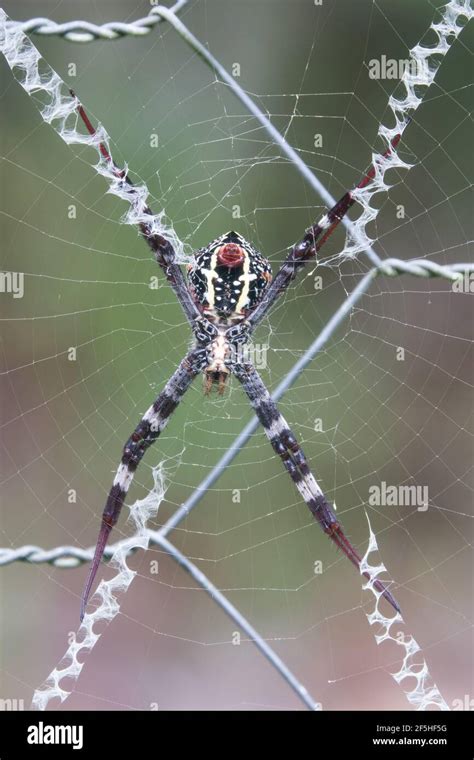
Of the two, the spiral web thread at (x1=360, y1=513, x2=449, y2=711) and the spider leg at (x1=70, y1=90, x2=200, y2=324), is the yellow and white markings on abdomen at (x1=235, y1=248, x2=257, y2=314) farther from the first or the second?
the spiral web thread at (x1=360, y1=513, x2=449, y2=711)

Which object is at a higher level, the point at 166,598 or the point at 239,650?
the point at 166,598

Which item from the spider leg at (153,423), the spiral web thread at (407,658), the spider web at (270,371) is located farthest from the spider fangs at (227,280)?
the spider web at (270,371)

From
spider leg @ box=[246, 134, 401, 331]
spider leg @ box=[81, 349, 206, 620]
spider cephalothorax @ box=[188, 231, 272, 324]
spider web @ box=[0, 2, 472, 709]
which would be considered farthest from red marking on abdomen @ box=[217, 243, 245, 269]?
spider web @ box=[0, 2, 472, 709]

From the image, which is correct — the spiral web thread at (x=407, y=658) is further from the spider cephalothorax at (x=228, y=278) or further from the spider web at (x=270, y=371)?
the spider web at (x=270, y=371)

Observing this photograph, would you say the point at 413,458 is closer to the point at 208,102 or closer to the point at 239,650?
the point at 239,650

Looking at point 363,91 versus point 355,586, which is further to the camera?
point 355,586
